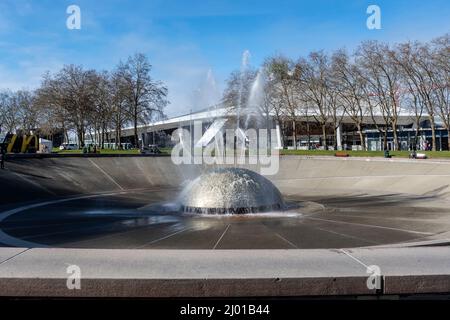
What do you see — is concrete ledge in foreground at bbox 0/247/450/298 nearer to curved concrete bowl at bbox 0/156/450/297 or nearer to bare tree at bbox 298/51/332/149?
curved concrete bowl at bbox 0/156/450/297

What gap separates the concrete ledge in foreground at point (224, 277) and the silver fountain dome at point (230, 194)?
864 cm

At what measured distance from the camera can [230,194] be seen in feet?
43.1

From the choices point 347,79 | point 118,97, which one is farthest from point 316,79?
point 118,97

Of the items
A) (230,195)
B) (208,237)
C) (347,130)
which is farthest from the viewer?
(347,130)

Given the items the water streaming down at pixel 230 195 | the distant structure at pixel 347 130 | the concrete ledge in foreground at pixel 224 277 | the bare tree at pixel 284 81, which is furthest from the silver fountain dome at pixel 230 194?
the bare tree at pixel 284 81

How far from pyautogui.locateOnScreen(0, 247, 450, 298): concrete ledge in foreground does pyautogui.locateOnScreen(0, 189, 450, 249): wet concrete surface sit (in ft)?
14.0

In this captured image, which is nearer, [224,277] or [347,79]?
[224,277]

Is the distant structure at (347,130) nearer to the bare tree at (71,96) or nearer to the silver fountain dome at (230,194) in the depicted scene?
the bare tree at (71,96)

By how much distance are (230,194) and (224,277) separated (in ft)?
30.6

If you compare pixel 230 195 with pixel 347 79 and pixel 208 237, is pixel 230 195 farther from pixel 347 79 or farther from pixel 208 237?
pixel 347 79

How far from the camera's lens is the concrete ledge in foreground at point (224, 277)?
12.3 ft

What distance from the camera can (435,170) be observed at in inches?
1021
